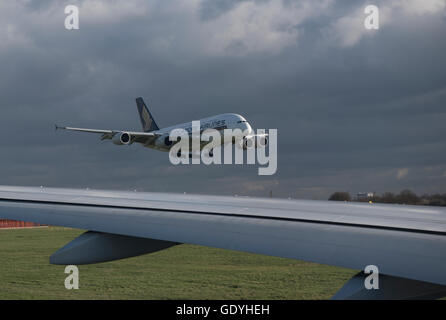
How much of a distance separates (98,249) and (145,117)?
194 feet

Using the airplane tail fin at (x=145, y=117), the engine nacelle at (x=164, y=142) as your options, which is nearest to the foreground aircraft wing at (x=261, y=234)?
the engine nacelle at (x=164, y=142)

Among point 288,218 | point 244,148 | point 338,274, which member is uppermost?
point 244,148

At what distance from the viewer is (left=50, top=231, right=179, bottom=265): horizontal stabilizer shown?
4254 mm

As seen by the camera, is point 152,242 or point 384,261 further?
point 152,242

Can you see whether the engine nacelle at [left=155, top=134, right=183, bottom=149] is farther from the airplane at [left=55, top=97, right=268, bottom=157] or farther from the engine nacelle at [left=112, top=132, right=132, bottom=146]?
the engine nacelle at [left=112, top=132, right=132, bottom=146]

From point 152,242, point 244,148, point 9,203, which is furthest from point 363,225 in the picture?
point 244,148

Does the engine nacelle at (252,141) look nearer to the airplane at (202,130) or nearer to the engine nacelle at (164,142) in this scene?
the airplane at (202,130)

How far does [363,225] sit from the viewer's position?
3.73 m

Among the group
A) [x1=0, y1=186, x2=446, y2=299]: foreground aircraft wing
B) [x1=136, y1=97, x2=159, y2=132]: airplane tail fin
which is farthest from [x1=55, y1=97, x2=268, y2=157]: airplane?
[x1=0, y1=186, x2=446, y2=299]: foreground aircraft wing

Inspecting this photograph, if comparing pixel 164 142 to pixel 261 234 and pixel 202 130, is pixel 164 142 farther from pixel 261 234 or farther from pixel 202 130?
A: pixel 261 234

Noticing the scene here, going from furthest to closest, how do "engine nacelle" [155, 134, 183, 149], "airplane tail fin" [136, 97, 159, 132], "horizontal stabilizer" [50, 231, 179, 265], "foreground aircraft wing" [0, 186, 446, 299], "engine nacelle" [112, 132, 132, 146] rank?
"airplane tail fin" [136, 97, 159, 132] < "engine nacelle" [155, 134, 183, 149] < "engine nacelle" [112, 132, 132, 146] < "horizontal stabilizer" [50, 231, 179, 265] < "foreground aircraft wing" [0, 186, 446, 299]

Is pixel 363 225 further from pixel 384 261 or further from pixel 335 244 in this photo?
pixel 384 261

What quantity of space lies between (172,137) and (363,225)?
131 ft

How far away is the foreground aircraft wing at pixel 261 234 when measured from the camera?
3041 millimetres
